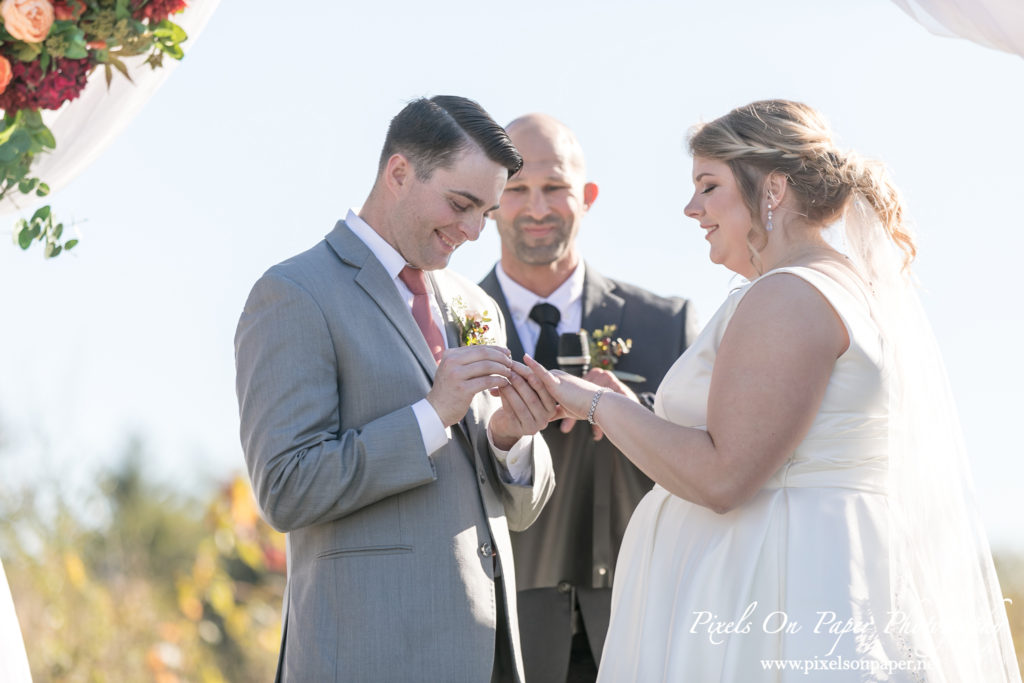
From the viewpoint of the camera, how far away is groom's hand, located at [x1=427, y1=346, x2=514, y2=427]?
3.21 meters

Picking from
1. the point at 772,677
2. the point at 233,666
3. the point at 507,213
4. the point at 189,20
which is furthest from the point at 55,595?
the point at 772,677

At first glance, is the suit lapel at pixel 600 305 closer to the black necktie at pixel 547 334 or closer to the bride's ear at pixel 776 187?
the black necktie at pixel 547 334

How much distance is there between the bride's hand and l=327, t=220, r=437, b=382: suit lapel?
0.31 m

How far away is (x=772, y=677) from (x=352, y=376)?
1.42 metres

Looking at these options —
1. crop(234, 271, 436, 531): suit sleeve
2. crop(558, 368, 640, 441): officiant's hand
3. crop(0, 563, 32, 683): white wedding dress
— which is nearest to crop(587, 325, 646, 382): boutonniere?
crop(558, 368, 640, 441): officiant's hand

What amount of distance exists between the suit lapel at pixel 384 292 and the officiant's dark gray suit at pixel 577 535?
1565 millimetres

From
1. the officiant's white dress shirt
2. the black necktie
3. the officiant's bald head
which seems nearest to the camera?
the black necktie

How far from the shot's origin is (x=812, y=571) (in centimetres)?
309

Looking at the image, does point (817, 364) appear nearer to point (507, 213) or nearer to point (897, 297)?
point (897, 297)

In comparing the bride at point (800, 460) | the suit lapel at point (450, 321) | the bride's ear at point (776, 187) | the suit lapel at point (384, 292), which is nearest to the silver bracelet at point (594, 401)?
the bride at point (800, 460)

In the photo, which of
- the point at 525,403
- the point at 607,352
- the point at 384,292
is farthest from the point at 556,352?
the point at 384,292

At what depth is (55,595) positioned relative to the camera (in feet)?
26.1

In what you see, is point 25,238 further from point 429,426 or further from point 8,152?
point 429,426

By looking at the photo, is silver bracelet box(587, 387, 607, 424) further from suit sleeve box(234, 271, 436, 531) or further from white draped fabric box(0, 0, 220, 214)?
white draped fabric box(0, 0, 220, 214)
